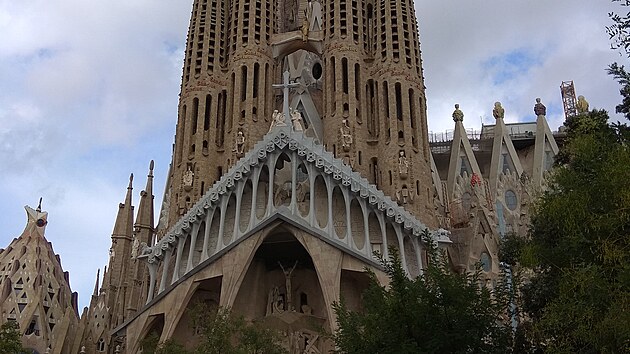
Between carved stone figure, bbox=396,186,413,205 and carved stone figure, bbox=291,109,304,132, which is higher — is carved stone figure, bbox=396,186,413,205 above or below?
below

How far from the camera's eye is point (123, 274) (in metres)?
30.2

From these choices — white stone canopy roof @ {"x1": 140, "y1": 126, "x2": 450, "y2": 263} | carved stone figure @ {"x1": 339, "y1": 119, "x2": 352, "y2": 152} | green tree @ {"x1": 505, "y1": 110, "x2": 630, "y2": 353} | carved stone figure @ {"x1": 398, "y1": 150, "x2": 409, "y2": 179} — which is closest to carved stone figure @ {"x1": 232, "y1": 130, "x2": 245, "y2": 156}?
white stone canopy roof @ {"x1": 140, "y1": 126, "x2": 450, "y2": 263}

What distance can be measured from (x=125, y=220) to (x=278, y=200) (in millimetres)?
12114

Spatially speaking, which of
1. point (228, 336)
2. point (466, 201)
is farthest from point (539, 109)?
point (228, 336)

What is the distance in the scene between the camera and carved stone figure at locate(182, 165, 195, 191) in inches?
961

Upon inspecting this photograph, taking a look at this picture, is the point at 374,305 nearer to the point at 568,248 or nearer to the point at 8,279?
the point at 568,248

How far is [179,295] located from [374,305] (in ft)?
38.5

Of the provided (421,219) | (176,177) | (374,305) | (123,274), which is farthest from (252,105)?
(374,305)

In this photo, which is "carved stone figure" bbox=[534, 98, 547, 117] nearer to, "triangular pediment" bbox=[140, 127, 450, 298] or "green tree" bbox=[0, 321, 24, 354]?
"triangular pediment" bbox=[140, 127, 450, 298]

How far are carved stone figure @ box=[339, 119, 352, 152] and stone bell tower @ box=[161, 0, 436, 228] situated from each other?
0.11 ft

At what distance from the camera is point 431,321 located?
31.6 feet

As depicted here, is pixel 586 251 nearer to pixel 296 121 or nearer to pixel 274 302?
pixel 274 302

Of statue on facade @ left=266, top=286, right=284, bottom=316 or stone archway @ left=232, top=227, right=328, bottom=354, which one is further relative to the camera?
statue on facade @ left=266, top=286, right=284, bottom=316

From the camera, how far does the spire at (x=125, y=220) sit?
3200cm
